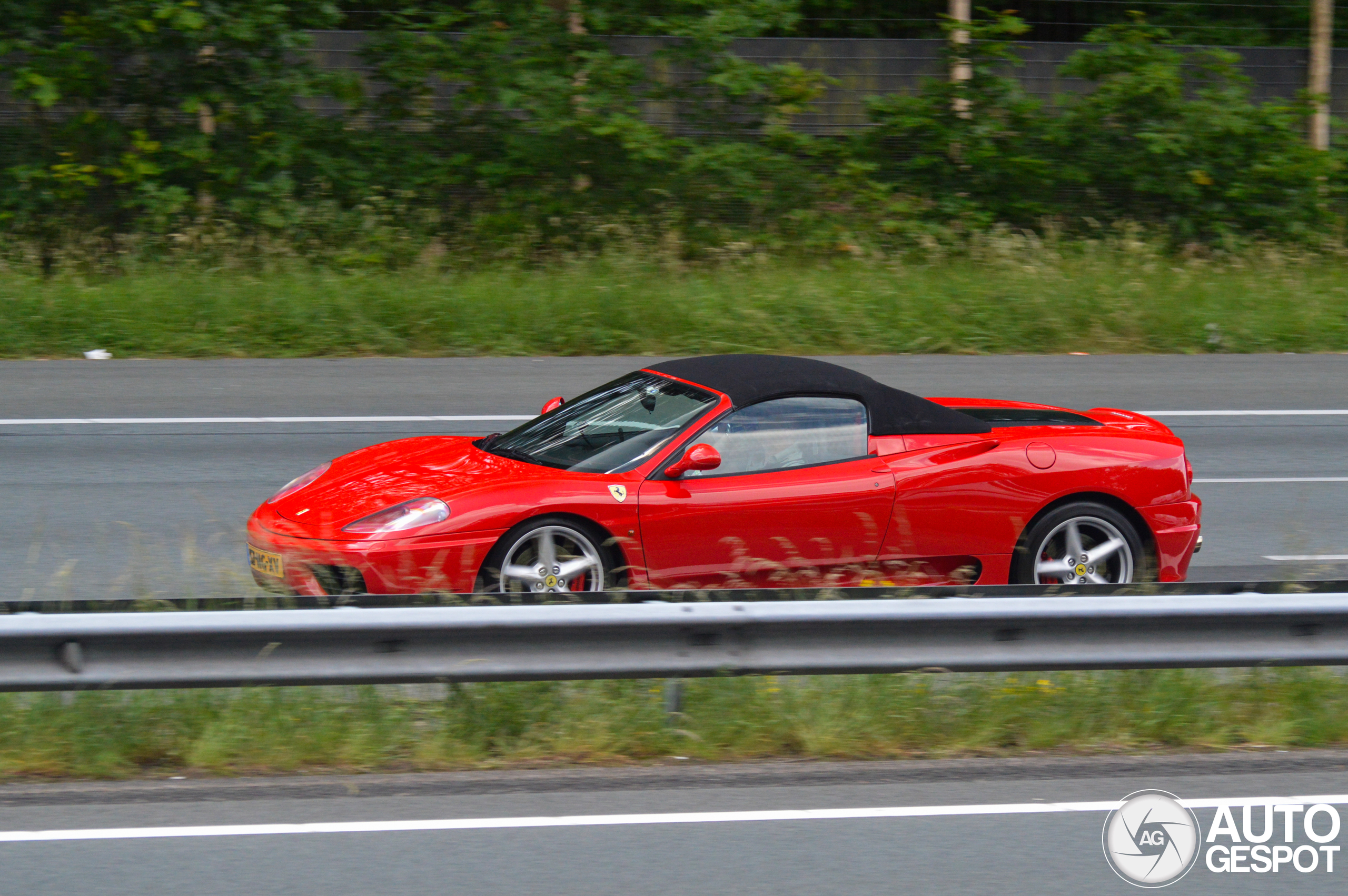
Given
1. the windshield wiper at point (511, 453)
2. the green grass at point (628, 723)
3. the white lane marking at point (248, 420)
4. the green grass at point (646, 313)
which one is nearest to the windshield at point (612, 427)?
the windshield wiper at point (511, 453)

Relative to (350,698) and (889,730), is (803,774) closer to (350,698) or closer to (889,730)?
(889,730)

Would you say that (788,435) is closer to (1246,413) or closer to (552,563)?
(552,563)

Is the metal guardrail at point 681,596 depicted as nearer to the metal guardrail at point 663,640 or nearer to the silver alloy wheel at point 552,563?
the metal guardrail at point 663,640

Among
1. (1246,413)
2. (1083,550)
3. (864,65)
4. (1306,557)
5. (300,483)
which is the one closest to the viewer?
(1083,550)

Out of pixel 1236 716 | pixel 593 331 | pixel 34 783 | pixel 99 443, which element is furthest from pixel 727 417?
pixel 593 331

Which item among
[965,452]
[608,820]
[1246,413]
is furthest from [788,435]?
[1246,413]

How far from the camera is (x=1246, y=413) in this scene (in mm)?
12047

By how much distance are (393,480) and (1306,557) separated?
515 centimetres

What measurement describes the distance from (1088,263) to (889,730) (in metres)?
13.6

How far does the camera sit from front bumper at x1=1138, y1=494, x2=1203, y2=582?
6926mm

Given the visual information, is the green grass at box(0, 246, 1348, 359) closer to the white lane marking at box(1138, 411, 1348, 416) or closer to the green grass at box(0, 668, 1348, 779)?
the white lane marking at box(1138, 411, 1348, 416)

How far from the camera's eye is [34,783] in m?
4.69

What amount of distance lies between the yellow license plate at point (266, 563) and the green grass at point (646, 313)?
305 inches

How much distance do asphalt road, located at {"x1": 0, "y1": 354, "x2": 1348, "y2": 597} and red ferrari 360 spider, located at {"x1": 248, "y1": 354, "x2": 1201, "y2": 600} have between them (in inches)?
29.2
